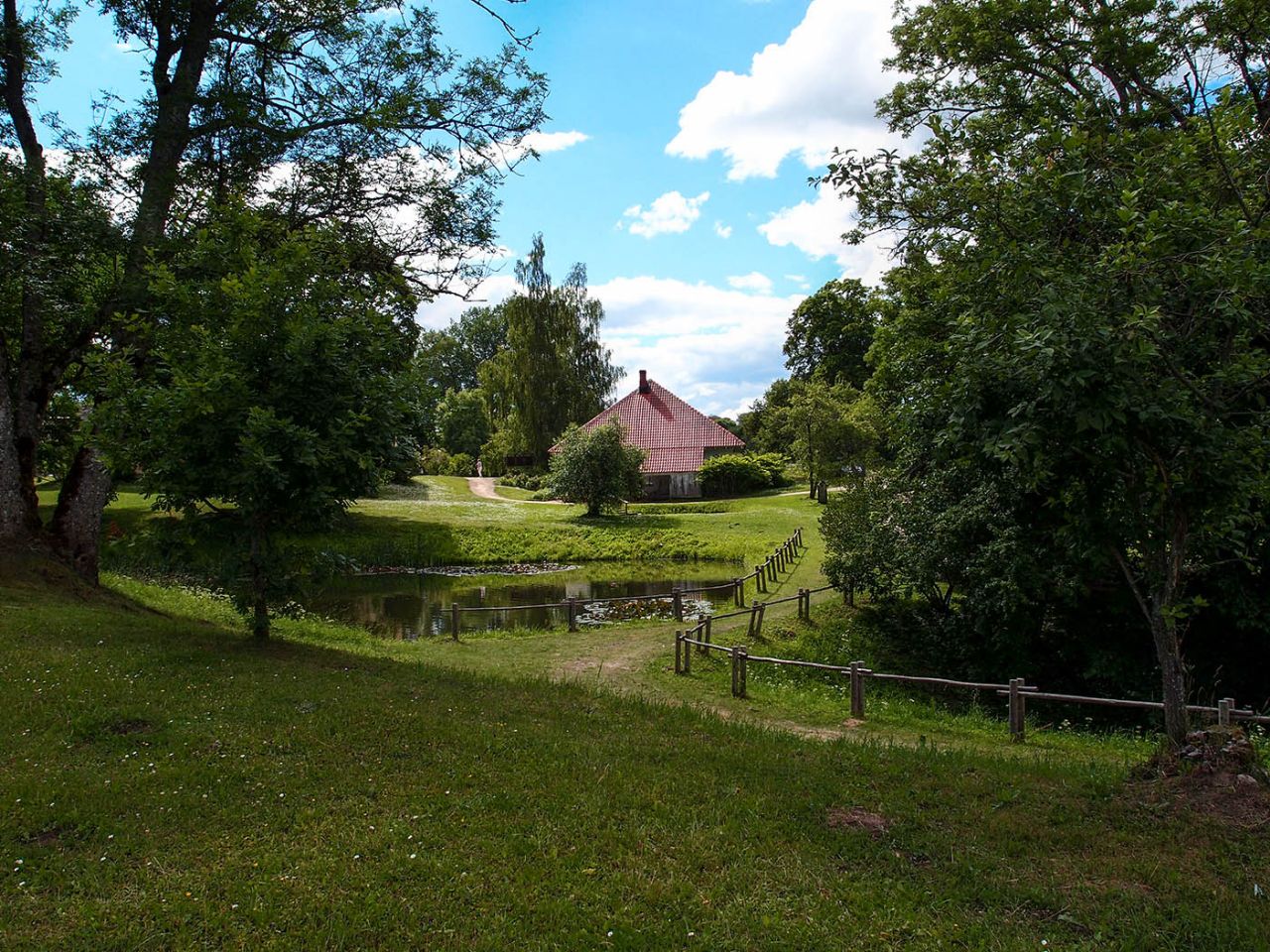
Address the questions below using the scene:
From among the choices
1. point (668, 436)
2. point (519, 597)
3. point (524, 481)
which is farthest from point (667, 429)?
point (519, 597)

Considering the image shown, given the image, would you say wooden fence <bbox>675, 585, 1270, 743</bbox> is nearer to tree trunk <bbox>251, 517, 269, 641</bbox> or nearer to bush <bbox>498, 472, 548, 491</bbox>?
tree trunk <bbox>251, 517, 269, 641</bbox>

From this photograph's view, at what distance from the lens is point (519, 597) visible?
2364cm

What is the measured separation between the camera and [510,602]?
22.5 m

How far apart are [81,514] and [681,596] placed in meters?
11.8

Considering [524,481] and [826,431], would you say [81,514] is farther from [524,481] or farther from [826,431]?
[524,481]

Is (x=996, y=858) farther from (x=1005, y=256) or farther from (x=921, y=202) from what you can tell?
(x=921, y=202)

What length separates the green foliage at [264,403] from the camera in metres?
8.73

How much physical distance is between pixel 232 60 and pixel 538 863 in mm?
16003

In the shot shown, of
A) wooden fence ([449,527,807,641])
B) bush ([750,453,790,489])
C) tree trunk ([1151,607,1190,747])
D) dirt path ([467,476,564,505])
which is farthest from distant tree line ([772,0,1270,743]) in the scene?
bush ([750,453,790,489])

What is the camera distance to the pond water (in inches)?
755

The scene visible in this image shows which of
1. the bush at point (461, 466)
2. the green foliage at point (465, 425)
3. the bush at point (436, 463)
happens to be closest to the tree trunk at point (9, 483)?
the bush at point (436, 463)

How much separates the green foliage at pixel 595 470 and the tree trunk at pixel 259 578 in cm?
2701

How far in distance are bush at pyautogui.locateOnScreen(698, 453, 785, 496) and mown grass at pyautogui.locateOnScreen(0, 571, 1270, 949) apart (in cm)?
4042

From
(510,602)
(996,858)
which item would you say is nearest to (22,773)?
(996,858)
